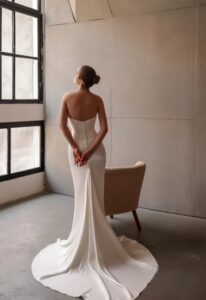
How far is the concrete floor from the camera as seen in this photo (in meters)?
2.81

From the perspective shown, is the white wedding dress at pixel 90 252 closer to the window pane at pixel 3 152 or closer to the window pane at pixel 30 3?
the window pane at pixel 3 152

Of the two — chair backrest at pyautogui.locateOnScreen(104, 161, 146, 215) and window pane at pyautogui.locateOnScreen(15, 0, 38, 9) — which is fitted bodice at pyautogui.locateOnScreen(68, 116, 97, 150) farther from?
window pane at pyautogui.locateOnScreen(15, 0, 38, 9)

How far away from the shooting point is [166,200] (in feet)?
16.2

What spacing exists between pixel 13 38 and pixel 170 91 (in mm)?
2350

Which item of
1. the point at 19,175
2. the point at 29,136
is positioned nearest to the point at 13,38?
the point at 29,136

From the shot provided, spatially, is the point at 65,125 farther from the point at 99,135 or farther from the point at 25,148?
the point at 25,148

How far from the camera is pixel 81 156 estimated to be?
3139mm

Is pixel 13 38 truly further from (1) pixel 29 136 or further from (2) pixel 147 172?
(2) pixel 147 172

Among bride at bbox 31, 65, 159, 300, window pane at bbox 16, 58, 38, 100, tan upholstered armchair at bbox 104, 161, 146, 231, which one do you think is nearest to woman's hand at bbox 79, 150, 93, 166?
bride at bbox 31, 65, 159, 300

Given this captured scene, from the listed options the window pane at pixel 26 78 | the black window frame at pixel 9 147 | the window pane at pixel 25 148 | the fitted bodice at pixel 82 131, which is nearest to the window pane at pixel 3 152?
the black window frame at pixel 9 147

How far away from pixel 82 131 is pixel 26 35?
117 inches

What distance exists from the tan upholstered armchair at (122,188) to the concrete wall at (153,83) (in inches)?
35.3

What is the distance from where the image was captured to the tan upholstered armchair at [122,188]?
3910 millimetres

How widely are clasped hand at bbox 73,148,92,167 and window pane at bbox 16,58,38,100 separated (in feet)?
8.54
